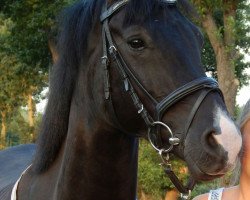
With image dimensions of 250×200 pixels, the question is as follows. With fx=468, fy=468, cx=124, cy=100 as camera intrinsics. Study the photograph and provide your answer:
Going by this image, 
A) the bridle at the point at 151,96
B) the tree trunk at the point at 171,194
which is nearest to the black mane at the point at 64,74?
the bridle at the point at 151,96

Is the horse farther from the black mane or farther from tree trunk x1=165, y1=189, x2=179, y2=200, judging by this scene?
tree trunk x1=165, y1=189, x2=179, y2=200

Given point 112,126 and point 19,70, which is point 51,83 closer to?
point 112,126

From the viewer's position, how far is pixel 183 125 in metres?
2.32

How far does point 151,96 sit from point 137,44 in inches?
11.4

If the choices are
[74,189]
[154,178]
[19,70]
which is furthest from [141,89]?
[19,70]

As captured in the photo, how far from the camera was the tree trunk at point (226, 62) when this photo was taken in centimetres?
896

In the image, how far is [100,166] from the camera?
277cm

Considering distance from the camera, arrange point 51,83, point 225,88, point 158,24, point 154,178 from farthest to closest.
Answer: point 154,178 < point 225,88 < point 51,83 < point 158,24

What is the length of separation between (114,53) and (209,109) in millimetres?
676

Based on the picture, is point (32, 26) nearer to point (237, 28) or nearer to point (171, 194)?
point (237, 28)

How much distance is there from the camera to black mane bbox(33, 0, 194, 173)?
287 cm

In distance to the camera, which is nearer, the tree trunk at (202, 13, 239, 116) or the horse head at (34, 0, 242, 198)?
the horse head at (34, 0, 242, 198)

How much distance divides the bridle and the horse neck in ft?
0.64

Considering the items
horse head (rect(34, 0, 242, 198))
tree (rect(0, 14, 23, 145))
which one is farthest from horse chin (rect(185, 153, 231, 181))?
tree (rect(0, 14, 23, 145))
